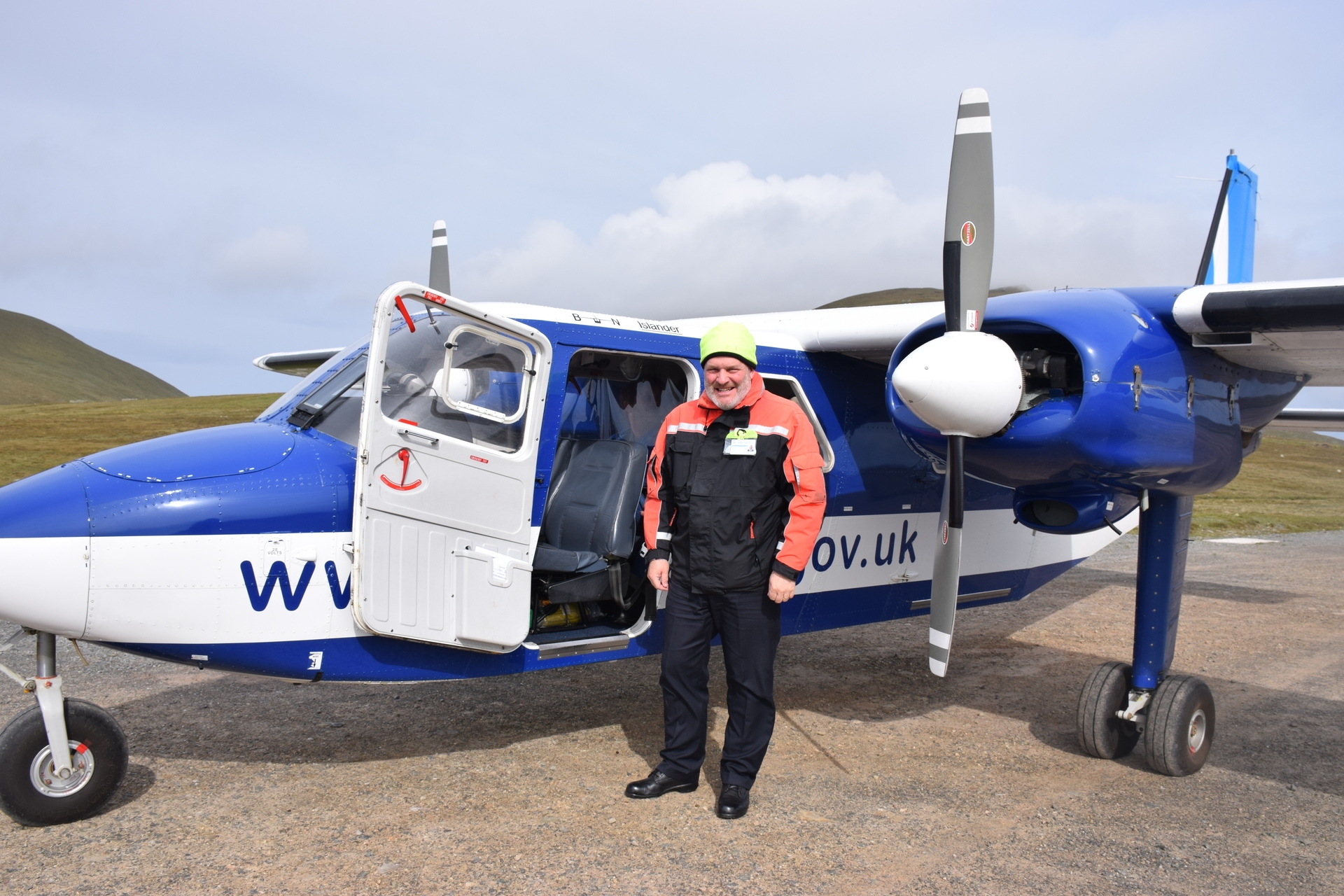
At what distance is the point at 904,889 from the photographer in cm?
387

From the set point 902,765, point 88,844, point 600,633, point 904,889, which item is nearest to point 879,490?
point 902,765

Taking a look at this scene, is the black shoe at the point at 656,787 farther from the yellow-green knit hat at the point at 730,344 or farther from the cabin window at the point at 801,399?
the cabin window at the point at 801,399

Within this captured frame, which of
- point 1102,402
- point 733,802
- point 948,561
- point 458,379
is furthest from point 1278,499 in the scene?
point 458,379

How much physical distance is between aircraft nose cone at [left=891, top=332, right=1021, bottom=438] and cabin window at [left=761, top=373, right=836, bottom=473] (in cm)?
133

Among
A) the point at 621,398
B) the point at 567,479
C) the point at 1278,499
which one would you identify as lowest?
the point at 1278,499

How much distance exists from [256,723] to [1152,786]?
17.7 feet

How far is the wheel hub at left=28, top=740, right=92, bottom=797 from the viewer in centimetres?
412

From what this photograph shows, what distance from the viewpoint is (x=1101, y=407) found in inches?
189

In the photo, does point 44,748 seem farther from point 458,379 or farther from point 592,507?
point 592,507

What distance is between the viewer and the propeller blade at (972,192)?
5.15 meters

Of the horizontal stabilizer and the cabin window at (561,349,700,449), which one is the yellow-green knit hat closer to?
the cabin window at (561,349,700,449)

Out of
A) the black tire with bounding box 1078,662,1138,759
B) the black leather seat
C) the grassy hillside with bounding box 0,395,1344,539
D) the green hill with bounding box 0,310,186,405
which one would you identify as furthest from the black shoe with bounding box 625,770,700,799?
the green hill with bounding box 0,310,186,405

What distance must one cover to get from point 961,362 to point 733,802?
2.47 meters

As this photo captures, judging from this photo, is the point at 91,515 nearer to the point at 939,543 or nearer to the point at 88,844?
the point at 88,844
